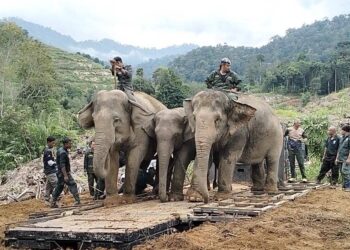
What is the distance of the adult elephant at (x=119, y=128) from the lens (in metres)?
10.7

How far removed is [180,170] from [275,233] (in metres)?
4.01

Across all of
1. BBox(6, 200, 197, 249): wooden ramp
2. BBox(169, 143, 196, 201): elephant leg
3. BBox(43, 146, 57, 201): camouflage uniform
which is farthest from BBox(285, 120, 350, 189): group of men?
BBox(6, 200, 197, 249): wooden ramp

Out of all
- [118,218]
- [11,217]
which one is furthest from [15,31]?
[118,218]

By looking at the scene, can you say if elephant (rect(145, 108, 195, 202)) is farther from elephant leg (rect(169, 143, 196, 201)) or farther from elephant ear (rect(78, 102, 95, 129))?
elephant ear (rect(78, 102, 95, 129))

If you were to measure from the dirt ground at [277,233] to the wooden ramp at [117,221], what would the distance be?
0.73ft

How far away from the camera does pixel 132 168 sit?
11.3 meters

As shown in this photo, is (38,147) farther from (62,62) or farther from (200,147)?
(62,62)

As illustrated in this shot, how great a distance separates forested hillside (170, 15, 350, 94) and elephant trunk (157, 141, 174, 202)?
61.4m

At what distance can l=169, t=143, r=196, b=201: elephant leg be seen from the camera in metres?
11.5

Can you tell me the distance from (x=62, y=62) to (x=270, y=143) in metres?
71.5

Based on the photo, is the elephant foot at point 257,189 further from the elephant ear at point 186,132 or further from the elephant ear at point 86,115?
the elephant ear at point 86,115

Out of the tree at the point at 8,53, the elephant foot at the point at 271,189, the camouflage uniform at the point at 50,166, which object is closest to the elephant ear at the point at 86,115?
the camouflage uniform at the point at 50,166

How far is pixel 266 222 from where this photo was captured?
8414 mm

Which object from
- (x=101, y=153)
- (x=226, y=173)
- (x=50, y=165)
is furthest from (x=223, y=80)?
(x=50, y=165)
